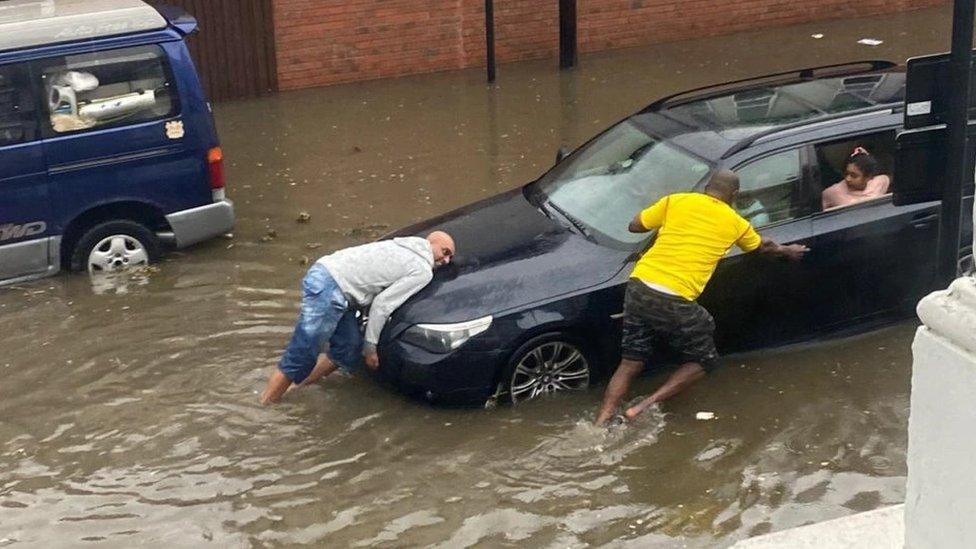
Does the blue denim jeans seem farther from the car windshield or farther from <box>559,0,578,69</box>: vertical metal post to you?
<box>559,0,578,69</box>: vertical metal post

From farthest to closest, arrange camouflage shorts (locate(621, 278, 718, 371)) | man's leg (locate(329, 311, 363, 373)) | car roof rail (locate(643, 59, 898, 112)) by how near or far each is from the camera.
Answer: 1. car roof rail (locate(643, 59, 898, 112))
2. man's leg (locate(329, 311, 363, 373))
3. camouflage shorts (locate(621, 278, 718, 371))

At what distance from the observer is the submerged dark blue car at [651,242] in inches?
257

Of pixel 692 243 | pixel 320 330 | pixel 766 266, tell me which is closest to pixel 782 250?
pixel 766 266

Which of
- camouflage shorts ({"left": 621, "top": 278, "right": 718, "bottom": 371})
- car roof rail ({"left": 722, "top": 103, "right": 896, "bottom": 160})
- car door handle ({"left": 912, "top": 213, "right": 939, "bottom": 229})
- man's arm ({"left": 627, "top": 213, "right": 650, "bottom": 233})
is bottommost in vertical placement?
camouflage shorts ({"left": 621, "top": 278, "right": 718, "bottom": 371})

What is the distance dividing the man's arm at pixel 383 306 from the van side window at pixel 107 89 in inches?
117

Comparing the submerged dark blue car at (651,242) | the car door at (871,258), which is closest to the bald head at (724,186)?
the submerged dark blue car at (651,242)

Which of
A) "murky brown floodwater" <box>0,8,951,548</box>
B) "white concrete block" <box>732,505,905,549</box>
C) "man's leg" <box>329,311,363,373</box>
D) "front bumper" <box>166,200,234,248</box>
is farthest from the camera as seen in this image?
"front bumper" <box>166,200,234,248</box>

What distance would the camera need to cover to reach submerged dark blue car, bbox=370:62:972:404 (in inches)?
257

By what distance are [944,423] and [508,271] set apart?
15.1 feet

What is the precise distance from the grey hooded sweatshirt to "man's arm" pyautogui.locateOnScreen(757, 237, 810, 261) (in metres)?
1.78

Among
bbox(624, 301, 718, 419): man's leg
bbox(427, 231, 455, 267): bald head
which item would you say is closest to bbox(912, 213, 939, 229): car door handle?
bbox(624, 301, 718, 419): man's leg

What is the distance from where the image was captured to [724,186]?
646 cm

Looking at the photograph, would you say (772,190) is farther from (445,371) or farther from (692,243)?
(445,371)

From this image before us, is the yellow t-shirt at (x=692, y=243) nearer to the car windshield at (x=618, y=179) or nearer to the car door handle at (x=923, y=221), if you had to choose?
the car windshield at (x=618, y=179)
